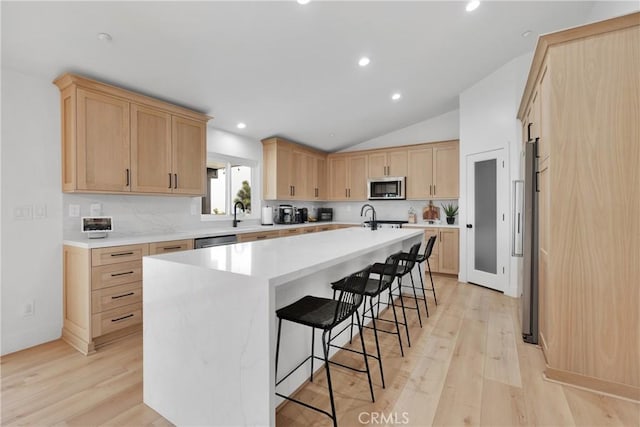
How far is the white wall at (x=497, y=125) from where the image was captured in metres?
3.92

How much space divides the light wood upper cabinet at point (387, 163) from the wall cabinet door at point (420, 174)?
0.13 m

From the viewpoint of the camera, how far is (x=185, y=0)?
2105mm

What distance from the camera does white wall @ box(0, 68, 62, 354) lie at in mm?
2424

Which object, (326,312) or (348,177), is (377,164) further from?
(326,312)

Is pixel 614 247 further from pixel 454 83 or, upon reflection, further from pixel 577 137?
pixel 454 83

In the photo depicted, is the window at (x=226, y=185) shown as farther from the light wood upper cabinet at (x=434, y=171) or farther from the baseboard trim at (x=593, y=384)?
the baseboard trim at (x=593, y=384)

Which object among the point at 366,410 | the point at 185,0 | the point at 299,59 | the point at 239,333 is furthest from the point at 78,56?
the point at 366,410

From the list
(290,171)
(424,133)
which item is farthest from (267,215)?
(424,133)

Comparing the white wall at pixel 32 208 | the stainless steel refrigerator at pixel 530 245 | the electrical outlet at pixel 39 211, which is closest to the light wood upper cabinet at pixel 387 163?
the stainless steel refrigerator at pixel 530 245

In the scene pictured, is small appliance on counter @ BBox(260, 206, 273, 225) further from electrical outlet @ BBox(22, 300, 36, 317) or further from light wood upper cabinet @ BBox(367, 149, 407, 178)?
electrical outlet @ BBox(22, 300, 36, 317)

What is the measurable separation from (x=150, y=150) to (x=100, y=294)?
1.45 meters

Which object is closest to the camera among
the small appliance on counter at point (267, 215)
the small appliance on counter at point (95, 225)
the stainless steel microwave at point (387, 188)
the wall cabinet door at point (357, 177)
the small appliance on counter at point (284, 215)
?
the small appliance on counter at point (95, 225)

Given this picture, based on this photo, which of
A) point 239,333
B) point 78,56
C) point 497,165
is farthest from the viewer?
point 497,165

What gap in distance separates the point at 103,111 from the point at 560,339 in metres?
3.96
